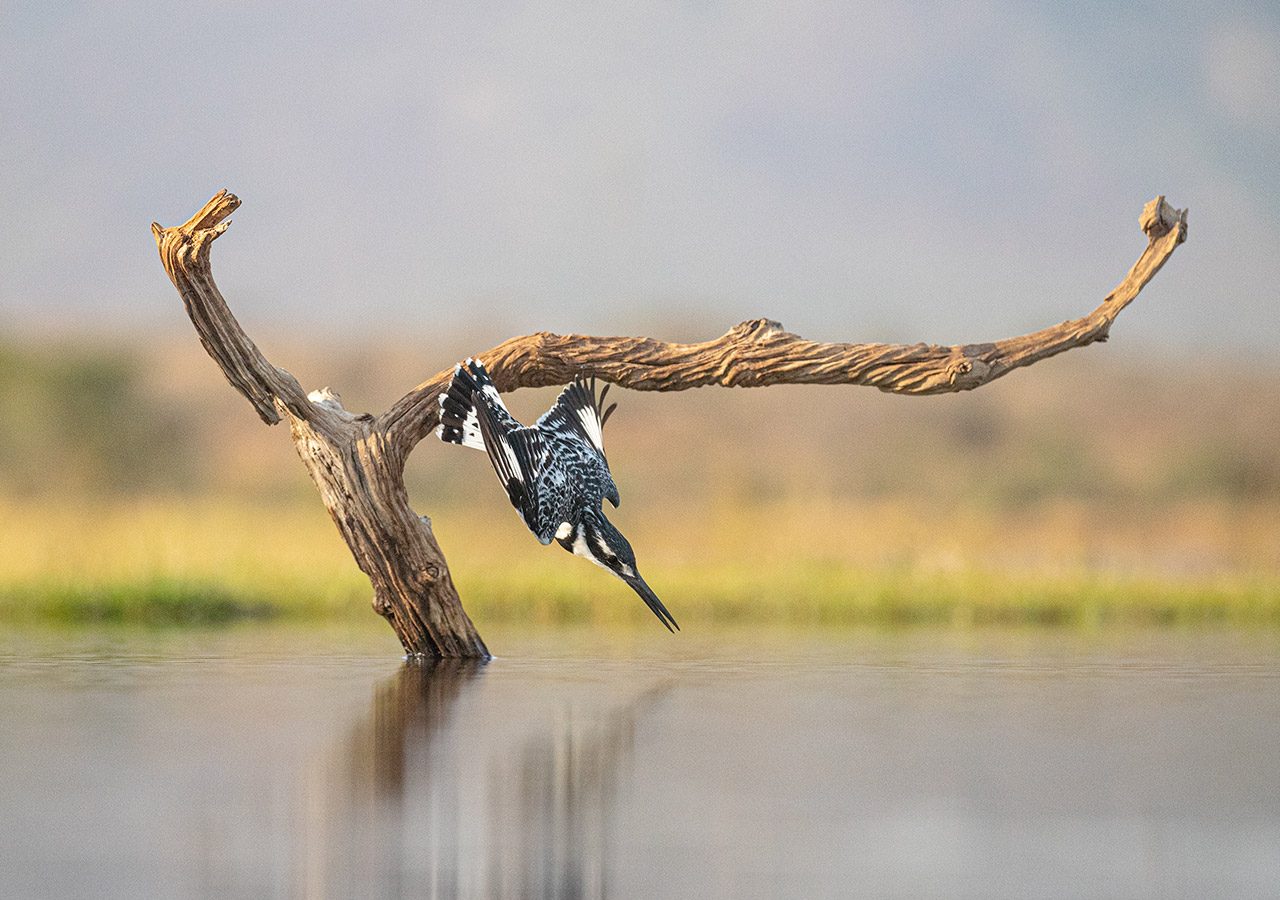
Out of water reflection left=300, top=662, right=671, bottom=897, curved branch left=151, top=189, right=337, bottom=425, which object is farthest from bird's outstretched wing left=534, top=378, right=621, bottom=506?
water reflection left=300, top=662, right=671, bottom=897

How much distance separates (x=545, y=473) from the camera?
645 cm

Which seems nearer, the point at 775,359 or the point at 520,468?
the point at 520,468

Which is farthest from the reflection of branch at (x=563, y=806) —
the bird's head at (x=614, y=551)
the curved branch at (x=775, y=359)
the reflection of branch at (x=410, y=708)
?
the curved branch at (x=775, y=359)

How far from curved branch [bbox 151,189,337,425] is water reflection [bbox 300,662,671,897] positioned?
1.83 m

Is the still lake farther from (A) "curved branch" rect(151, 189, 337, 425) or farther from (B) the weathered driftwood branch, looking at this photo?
(A) "curved branch" rect(151, 189, 337, 425)

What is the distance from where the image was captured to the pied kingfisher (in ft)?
20.8

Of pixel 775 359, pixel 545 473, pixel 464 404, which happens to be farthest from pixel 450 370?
pixel 775 359

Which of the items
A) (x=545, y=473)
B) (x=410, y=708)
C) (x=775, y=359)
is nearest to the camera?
(x=410, y=708)

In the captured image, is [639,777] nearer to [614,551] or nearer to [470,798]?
[470,798]

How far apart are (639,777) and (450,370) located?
11.7 ft

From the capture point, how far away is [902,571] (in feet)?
33.2

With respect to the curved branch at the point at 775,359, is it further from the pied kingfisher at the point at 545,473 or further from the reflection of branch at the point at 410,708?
the reflection of branch at the point at 410,708

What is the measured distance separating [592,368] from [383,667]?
176 centimetres

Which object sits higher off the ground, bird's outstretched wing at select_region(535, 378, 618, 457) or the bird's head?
bird's outstretched wing at select_region(535, 378, 618, 457)
